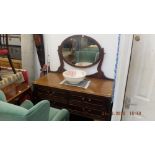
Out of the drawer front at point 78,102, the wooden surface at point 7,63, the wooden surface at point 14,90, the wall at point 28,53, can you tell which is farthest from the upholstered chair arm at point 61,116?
the wooden surface at point 7,63

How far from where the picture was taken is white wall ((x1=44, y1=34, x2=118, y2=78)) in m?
1.96

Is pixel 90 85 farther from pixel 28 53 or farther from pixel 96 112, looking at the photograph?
pixel 28 53

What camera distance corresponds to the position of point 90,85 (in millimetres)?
1962

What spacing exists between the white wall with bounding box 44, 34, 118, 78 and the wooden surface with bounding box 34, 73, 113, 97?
14 cm

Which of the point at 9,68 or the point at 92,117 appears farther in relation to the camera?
the point at 9,68

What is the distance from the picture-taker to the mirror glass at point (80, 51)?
6.72 ft

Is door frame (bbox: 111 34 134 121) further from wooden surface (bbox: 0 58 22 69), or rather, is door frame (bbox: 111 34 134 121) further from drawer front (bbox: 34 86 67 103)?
wooden surface (bbox: 0 58 22 69)

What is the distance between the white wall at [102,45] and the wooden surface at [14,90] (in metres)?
0.46

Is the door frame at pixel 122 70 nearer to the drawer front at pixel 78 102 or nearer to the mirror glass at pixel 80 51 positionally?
the drawer front at pixel 78 102

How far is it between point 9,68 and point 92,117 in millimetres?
1325

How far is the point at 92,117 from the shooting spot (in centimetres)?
189

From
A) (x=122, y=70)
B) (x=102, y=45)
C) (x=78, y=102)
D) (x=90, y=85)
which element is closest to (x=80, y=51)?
(x=102, y=45)

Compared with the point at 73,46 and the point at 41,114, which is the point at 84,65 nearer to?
the point at 73,46
